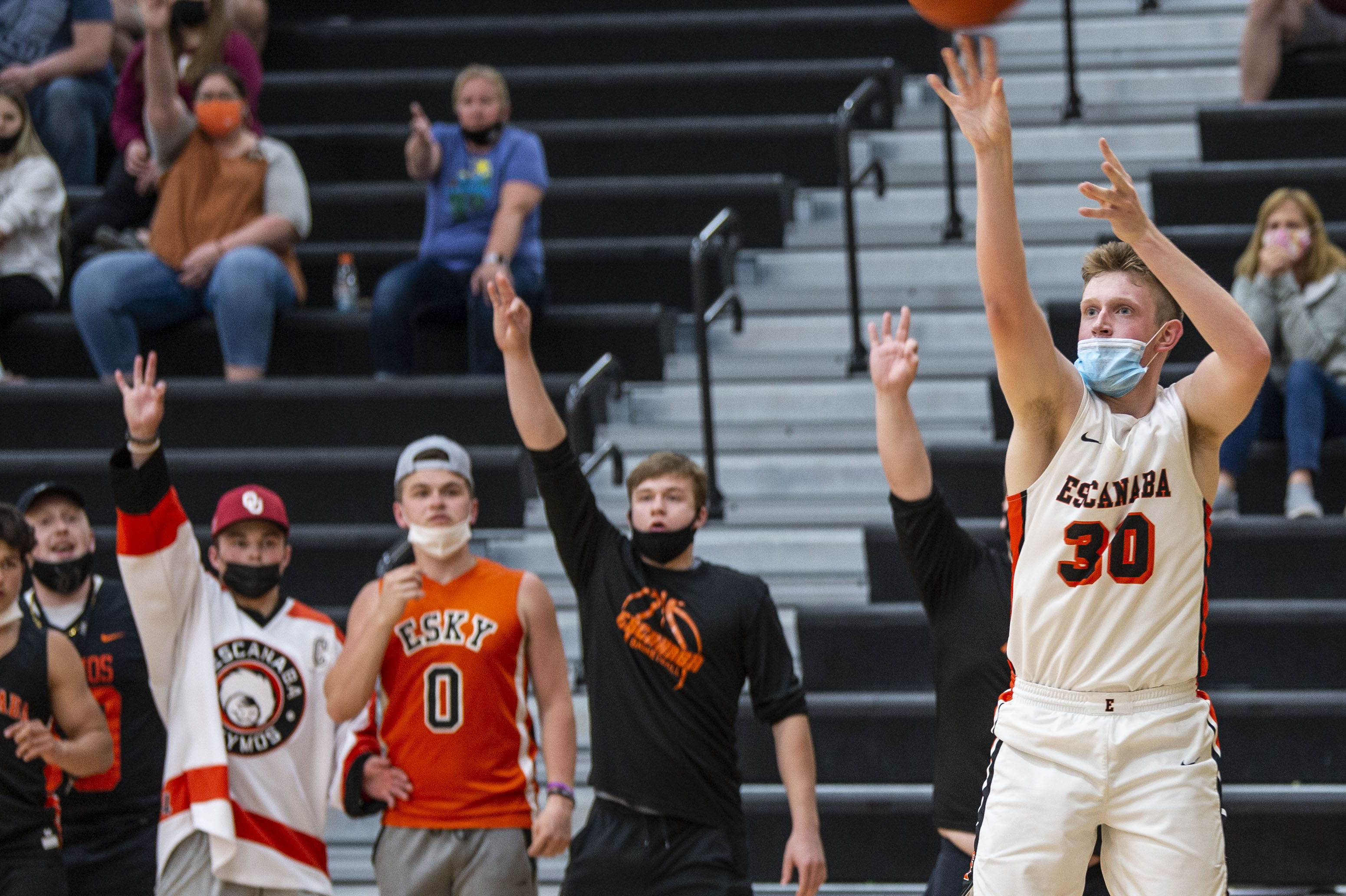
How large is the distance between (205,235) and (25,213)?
839 millimetres

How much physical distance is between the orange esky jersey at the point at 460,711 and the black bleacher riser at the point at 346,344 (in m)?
2.87

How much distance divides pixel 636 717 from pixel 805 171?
4.62 m

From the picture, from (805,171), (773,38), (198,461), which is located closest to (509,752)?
(198,461)

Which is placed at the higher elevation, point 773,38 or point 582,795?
point 773,38

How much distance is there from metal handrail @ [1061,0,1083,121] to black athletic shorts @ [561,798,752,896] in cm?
510

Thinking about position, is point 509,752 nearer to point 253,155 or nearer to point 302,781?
point 302,781

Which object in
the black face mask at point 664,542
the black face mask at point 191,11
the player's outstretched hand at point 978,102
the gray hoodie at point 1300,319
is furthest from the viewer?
Result: the black face mask at point 191,11

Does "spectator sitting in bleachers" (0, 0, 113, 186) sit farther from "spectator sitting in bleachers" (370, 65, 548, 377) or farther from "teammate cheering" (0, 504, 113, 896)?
"teammate cheering" (0, 504, 113, 896)

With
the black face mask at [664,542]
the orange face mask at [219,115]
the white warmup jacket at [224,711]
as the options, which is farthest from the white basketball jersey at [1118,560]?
the orange face mask at [219,115]

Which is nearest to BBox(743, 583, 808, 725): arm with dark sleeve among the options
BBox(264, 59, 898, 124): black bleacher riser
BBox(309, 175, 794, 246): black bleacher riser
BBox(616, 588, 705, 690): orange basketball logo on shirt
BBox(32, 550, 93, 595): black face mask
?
BBox(616, 588, 705, 690): orange basketball logo on shirt

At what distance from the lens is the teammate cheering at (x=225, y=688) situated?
4.96 metres

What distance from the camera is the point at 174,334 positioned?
320 inches

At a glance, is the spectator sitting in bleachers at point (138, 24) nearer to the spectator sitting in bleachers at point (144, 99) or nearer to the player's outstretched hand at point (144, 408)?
the spectator sitting in bleachers at point (144, 99)

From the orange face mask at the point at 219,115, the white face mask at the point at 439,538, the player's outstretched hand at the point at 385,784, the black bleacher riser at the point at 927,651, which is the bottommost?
the player's outstretched hand at the point at 385,784
